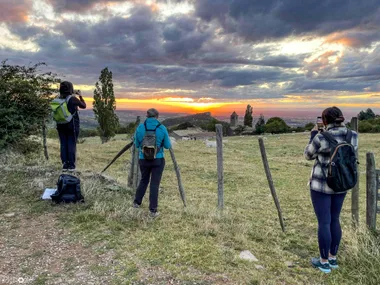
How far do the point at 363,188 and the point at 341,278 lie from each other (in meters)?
9.80

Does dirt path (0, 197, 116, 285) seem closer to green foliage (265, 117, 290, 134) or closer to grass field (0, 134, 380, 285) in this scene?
grass field (0, 134, 380, 285)

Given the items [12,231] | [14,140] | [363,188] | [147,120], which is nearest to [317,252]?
[147,120]

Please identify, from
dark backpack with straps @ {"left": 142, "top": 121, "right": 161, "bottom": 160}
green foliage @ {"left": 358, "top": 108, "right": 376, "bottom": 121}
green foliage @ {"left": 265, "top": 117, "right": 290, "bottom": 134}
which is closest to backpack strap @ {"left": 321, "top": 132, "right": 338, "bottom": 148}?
dark backpack with straps @ {"left": 142, "top": 121, "right": 161, "bottom": 160}

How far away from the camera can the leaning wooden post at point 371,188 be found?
549 cm

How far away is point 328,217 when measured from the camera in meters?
4.65

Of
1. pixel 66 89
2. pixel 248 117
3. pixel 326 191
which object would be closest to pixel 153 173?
pixel 66 89

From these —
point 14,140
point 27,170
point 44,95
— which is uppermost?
point 44,95

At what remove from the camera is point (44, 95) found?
1123 cm

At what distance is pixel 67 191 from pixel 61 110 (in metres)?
2.15

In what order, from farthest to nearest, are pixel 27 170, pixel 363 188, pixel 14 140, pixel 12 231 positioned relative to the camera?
1. pixel 363 188
2. pixel 14 140
3. pixel 27 170
4. pixel 12 231

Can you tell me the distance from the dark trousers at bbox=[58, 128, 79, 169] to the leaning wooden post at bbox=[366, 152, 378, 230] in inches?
273

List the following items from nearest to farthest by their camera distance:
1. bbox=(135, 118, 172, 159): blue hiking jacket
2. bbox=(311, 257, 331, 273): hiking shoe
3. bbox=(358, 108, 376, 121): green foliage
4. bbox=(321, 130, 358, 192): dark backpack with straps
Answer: bbox=(321, 130, 358, 192): dark backpack with straps
bbox=(311, 257, 331, 273): hiking shoe
bbox=(135, 118, 172, 159): blue hiking jacket
bbox=(358, 108, 376, 121): green foliage

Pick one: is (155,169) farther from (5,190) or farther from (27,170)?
(27,170)

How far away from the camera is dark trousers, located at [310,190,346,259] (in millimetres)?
4602
